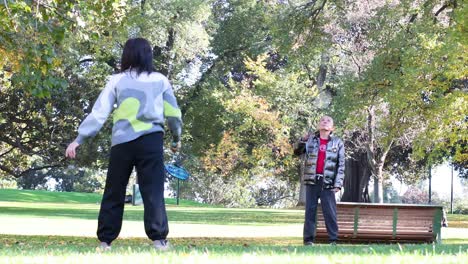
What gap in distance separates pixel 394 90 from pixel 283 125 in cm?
2406

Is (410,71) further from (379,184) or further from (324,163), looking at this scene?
(379,184)

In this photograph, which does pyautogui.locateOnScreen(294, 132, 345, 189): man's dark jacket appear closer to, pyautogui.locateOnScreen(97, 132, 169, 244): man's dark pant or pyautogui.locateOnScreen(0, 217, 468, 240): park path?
pyautogui.locateOnScreen(97, 132, 169, 244): man's dark pant

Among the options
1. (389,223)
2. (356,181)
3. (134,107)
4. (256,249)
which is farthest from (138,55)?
(356,181)

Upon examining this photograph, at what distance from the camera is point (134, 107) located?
8055 mm

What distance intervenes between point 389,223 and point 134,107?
29.2 feet

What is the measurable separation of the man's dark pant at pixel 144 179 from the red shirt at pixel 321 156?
450 cm

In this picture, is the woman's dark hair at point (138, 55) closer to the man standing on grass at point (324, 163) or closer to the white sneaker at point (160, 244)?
the white sneaker at point (160, 244)

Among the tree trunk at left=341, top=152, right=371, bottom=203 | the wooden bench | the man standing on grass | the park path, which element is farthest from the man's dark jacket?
the tree trunk at left=341, top=152, right=371, bottom=203

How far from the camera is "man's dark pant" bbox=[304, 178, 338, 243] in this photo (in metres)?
12.4

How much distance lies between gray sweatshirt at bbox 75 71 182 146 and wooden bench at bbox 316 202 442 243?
26.2 feet

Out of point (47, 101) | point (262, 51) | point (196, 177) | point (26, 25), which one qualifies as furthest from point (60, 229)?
point (196, 177)

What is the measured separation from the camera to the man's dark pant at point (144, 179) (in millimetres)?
8031

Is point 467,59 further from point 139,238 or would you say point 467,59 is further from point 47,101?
point 47,101

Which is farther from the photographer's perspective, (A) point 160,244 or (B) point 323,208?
(B) point 323,208
